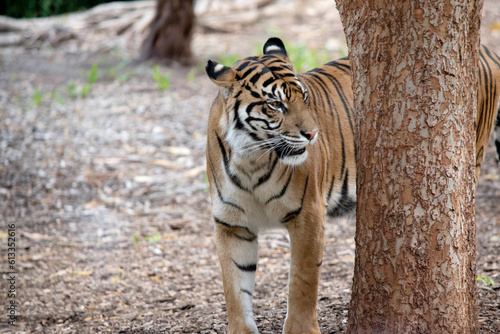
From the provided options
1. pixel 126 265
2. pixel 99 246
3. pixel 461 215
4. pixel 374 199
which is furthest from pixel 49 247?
pixel 461 215

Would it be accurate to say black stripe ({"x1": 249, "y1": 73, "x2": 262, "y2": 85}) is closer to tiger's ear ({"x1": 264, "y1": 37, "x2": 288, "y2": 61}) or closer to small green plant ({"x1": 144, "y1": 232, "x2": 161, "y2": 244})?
tiger's ear ({"x1": 264, "y1": 37, "x2": 288, "y2": 61})

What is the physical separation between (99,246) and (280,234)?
5.18ft

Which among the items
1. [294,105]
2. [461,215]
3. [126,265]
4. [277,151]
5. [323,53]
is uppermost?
[323,53]

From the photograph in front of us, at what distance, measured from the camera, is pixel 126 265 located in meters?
4.47

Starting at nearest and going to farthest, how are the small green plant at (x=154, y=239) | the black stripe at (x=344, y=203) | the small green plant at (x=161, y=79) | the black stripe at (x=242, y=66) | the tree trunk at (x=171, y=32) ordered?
the black stripe at (x=242, y=66), the black stripe at (x=344, y=203), the small green plant at (x=154, y=239), the small green plant at (x=161, y=79), the tree trunk at (x=171, y=32)

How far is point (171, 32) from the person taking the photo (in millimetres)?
9398

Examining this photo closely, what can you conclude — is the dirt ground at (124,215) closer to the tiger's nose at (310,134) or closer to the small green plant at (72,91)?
the small green plant at (72,91)

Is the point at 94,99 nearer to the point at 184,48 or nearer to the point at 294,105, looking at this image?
the point at 184,48

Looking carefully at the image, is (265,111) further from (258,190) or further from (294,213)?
(294,213)

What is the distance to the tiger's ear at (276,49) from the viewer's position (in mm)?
3078

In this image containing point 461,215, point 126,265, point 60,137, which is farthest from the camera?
point 60,137

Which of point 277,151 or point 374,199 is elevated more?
point 277,151

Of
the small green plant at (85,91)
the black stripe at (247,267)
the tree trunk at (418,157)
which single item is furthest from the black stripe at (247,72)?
the small green plant at (85,91)

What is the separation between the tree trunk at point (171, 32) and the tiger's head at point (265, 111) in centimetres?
667
